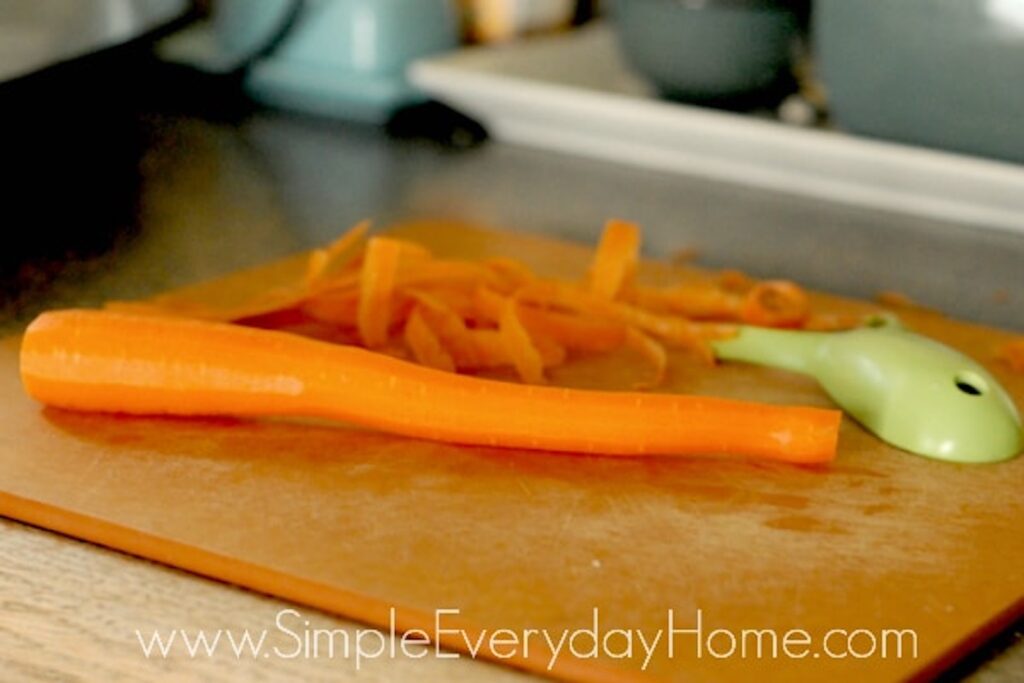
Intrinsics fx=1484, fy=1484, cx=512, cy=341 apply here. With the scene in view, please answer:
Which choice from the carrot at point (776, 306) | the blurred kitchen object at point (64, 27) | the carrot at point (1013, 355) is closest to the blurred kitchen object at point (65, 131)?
the blurred kitchen object at point (64, 27)

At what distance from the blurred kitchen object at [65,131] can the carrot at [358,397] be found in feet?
0.99

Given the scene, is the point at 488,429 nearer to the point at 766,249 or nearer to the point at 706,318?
the point at 706,318

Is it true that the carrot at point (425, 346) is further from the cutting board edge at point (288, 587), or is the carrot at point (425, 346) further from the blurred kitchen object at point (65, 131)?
the blurred kitchen object at point (65, 131)

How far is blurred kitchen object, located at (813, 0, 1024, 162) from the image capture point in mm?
1176

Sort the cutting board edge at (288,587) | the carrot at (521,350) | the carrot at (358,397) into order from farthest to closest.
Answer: the carrot at (521,350)
the carrot at (358,397)
the cutting board edge at (288,587)

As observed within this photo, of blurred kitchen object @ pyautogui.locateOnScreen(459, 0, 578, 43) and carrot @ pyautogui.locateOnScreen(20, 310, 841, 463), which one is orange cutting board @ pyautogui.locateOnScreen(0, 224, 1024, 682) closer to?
carrot @ pyautogui.locateOnScreen(20, 310, 841, 463)

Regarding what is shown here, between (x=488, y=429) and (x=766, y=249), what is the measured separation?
1.66 feet

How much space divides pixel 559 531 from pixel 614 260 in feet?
1.02

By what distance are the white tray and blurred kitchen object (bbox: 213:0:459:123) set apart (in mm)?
46

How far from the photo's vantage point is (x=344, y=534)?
668 mm

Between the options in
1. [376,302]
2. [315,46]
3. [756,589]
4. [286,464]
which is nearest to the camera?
[756,589]

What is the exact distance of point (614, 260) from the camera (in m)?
0.96

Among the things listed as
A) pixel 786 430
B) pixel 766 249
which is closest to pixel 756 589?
pixel 786 430

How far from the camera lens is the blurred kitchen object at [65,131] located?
3.82ft
